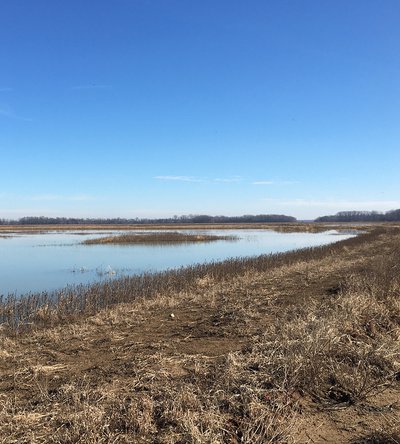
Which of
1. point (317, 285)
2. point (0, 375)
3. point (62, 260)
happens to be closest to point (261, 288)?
point (317, 285)

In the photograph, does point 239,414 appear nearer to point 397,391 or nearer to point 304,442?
point 304,442

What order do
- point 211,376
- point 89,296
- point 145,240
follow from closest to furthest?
point 211,376 → point 89,296 → point 145,240

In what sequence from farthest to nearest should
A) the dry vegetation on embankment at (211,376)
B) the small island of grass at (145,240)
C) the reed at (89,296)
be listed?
the small island of grass at (145,240) < the reed at (89,296) < the dry vegetation on embankment at (211,376)

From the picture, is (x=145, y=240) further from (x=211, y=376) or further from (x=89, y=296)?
(x=211, y=376)

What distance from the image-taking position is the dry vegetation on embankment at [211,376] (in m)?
4.07

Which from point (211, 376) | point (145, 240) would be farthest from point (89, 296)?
point (145, 240)

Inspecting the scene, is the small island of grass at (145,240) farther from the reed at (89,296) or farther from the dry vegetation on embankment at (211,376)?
the dry vegetation on embankment at (211,376)

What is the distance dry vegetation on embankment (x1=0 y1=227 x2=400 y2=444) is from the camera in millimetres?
4066

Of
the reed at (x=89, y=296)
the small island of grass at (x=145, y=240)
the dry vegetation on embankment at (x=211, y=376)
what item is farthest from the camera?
the small island of grass at (x=145, y=240)

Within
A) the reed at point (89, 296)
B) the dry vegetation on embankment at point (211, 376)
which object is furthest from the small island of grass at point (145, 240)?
the dry vegetation on embankment at point (211, 376)

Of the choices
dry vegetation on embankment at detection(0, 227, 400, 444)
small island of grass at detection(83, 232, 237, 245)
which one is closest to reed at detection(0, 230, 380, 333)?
dry vegetation on embankment at detection(0, 227, 400, 444)

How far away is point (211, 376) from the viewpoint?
5383mm

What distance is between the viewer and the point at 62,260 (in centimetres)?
2739

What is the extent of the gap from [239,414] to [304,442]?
71cm
